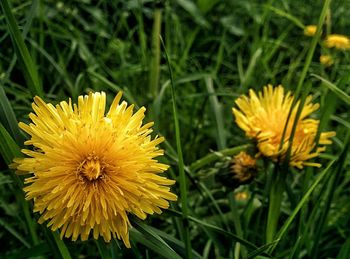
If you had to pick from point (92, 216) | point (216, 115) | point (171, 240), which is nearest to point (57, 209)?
point (92, 216)

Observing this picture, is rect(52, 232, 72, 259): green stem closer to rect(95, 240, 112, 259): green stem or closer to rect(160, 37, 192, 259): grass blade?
rect(95, 240, 112, 259): green stem

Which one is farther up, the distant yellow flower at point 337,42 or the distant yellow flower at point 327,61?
the distant yellow flower at point 337,42

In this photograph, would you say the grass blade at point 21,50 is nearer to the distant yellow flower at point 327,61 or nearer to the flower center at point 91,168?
the flower center at point 91,168

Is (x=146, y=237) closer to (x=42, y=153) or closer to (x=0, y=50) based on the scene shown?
(x=42, y=153)

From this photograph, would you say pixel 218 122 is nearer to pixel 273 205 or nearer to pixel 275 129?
pixel 275 129

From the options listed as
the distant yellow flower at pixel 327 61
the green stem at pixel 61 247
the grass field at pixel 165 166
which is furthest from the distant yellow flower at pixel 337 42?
the green stem at pixel 61 247

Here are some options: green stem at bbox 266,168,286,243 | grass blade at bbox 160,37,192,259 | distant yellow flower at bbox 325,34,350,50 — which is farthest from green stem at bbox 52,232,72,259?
distant yellow flower at bbox 325,34,350,50
